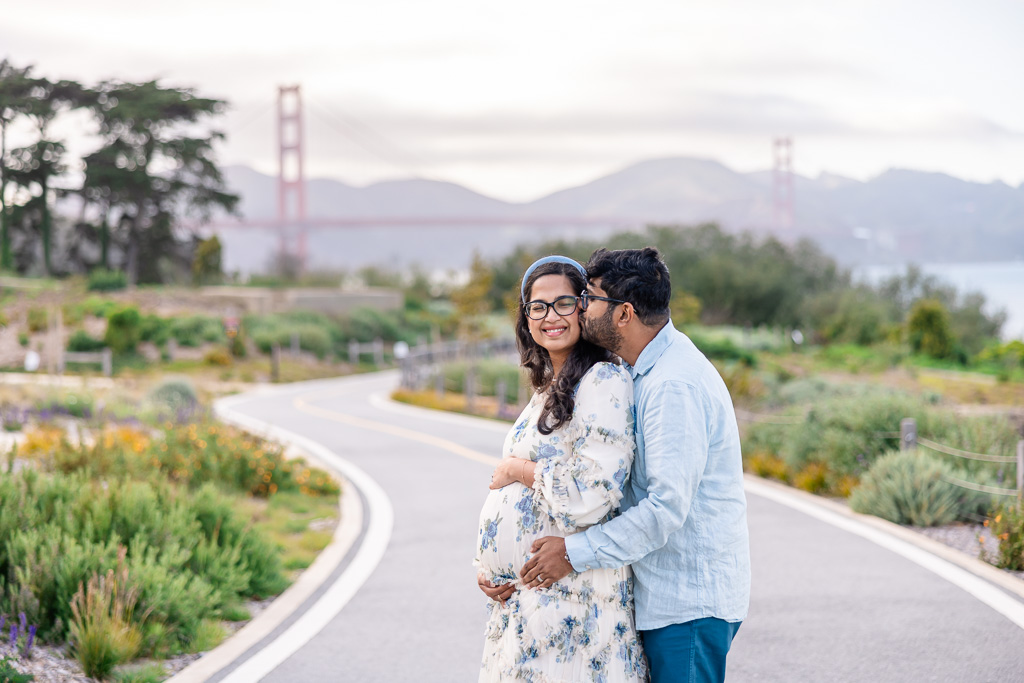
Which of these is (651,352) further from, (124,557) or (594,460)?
(124,557)

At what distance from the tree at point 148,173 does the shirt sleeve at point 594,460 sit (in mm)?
46797

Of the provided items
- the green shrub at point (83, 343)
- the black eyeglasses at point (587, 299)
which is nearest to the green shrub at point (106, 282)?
the green shrub at point (83, 343)

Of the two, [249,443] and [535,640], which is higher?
[535,640]

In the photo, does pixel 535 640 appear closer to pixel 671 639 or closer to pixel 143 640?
pixel 671 639

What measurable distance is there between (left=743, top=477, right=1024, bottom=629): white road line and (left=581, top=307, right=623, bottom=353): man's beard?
11.8 feet

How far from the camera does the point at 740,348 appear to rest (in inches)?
1174

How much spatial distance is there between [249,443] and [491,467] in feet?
10.4

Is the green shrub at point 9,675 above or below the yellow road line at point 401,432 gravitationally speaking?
above

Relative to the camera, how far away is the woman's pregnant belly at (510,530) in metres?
2.88

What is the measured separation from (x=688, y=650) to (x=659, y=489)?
52 centimetres

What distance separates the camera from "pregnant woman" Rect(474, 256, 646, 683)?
8.93 feet

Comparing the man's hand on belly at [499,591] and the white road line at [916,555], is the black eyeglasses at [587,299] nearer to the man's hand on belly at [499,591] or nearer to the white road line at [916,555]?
the man's hand on belly at [499,591]

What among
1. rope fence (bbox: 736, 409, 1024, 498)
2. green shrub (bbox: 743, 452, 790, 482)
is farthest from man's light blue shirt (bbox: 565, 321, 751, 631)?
green shrub (bbox: 743, 452, 790, 482)

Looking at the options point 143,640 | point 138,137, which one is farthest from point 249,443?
point 138,137
